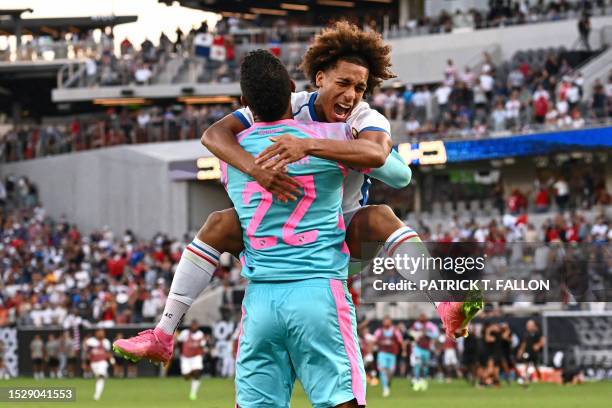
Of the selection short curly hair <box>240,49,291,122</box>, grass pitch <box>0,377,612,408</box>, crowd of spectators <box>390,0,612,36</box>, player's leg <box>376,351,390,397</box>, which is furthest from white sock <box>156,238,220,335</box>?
crowd of spectators <box>390,0,612,36</box>

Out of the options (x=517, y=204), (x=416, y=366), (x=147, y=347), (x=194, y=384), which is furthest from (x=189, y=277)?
(x=517, y=204)

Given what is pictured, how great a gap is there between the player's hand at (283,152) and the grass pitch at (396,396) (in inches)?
630

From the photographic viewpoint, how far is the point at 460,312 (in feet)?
21.3

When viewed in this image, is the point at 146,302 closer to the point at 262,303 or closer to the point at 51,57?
the point at 51,57

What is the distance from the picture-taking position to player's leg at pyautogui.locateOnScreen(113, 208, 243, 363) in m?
6.62

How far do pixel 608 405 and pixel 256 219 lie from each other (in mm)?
16405

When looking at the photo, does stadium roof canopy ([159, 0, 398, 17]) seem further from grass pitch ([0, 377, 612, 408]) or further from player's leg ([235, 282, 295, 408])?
player's leg ([235, 282, 295, 408])

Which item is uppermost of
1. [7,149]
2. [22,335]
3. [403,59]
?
[403,59]

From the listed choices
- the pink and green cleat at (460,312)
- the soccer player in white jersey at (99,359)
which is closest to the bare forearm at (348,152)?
the pink and green cleat at (460,312)

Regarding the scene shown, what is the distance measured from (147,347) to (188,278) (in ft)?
1.22

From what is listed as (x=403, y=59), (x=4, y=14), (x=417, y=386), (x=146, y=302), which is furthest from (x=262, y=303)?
(x=4, y=14)

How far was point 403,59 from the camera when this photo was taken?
4631cm

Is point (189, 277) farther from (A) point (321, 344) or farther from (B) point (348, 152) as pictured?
(B) point (348, 152)

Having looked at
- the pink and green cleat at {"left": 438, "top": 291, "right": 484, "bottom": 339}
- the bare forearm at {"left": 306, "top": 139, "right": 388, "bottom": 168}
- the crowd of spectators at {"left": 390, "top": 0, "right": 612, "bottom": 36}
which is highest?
the crowd of spectators at {"left": 390, "top": 0, "right": 612, "bottom": 36}
